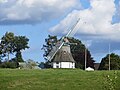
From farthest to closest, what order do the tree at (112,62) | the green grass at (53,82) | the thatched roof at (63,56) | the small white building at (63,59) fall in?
1. the tree at (112,62)
2. the small white building at (63,59)
3. the thatched roof at (63,56)
4. the green grass at (53,82)

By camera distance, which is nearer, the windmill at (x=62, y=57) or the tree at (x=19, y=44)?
the windmill at (x=62, y=57)

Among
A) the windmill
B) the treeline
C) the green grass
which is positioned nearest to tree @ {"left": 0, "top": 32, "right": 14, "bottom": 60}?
the treeline

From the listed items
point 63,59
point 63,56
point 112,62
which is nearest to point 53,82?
point 63,59

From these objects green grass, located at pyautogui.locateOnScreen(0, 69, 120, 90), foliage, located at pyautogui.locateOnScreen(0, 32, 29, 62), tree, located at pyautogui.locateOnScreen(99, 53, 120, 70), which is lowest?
green grass, located at pyautogui.locateOnScreen(0, 69, 120, 90)

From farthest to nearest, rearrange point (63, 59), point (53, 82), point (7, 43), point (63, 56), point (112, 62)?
point (7, 43) → point (112, 62) → point (63, 56) → point (63, 59) → point (53, 82)

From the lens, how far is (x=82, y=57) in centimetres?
12062

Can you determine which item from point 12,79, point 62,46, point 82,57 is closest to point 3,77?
point 12,79

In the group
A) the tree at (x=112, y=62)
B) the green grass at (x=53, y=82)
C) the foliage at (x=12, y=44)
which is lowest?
the green grass at (x=53, y=82)

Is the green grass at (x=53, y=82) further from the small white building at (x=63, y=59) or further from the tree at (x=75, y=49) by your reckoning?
the tree at (x=75, y=49)

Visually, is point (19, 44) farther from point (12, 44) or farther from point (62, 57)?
point (62, 57)

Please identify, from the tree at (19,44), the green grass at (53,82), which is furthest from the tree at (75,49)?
the green grass at (53,82)

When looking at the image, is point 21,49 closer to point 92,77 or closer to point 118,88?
point 92,77

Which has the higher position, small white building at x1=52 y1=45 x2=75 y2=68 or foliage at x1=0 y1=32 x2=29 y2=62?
foliage at x1=0 y1=32 x2=29 y2=62

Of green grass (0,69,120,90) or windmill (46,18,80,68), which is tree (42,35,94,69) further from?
green grass (0,69,120,90)
